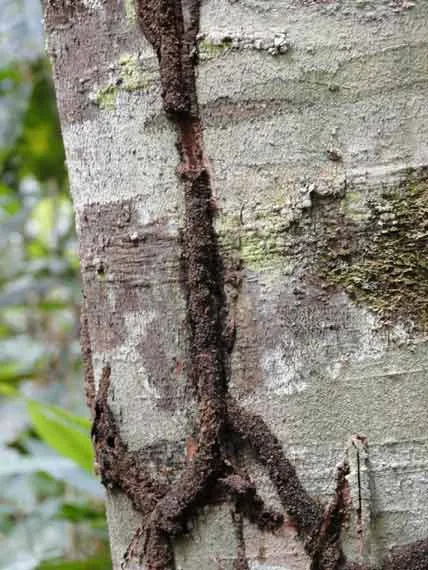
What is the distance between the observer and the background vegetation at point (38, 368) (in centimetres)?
141

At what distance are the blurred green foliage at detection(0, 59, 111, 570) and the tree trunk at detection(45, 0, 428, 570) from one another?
743 millimetres

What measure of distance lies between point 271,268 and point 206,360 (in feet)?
0.26

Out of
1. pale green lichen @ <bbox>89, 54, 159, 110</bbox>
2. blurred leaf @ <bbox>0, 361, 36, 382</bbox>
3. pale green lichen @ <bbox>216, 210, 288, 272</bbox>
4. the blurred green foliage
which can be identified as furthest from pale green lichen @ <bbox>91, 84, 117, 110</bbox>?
blurred leaf @ <bbox>0, 361, 36, 382</bbox>

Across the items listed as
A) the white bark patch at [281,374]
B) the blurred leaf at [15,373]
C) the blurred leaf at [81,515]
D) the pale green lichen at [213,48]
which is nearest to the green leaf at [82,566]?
the blurred leaf at [81,515]

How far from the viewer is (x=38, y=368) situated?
2.45 meters

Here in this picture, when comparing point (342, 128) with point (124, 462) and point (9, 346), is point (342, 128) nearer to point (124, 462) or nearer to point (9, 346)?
point (124, 462)

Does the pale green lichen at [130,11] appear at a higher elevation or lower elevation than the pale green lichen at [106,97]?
higher

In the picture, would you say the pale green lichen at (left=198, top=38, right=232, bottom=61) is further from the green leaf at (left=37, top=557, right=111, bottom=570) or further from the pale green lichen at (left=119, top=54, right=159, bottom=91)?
the green leaf at (left=37, top=557, right=111, bottom=570)

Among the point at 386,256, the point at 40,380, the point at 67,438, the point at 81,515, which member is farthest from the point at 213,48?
the point at 40,380

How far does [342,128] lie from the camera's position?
24.2 inches

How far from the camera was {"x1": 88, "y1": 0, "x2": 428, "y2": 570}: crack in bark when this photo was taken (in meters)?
0.63

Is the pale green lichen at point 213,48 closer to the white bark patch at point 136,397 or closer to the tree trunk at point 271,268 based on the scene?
the tree trunk at point 271,268

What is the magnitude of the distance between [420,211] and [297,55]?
0.44 ft

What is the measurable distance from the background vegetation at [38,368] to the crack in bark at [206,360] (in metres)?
0.75
